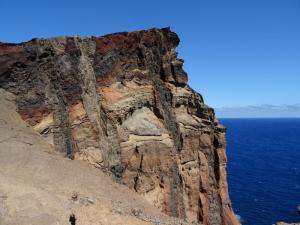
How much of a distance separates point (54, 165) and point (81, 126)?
18.1 ft

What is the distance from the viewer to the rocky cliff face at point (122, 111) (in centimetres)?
3122

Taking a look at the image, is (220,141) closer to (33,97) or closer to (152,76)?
(152,76)

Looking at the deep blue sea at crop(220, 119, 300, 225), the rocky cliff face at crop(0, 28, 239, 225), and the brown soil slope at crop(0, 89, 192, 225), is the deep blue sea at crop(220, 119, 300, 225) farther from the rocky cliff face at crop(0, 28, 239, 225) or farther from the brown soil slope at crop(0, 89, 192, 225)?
the brown soil slope at crop(0, 89, 192, 225)

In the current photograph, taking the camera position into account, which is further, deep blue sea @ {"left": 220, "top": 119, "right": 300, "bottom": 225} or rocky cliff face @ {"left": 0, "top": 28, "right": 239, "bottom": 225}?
deep blue sea @ {"left": 220, "top": 119, "right": 300, "bottom": 225}

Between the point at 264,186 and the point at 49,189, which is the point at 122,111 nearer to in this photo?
the point at 49,189

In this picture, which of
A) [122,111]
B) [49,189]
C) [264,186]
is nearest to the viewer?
[49,189]

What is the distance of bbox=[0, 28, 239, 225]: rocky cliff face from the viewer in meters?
31.2

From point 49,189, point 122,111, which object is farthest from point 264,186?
point 49,189

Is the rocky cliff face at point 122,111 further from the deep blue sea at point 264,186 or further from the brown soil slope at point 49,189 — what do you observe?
the deep blue sea at point 264,186

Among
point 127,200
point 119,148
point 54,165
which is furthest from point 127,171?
point 54,165

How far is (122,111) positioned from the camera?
33.0 m

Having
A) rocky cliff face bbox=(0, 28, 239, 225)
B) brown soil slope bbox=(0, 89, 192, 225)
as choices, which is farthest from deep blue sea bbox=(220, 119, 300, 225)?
brown soil slope bbox=(0, 89, 192, 225)

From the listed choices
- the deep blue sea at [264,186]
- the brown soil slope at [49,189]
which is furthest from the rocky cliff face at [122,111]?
the deep blue sea at [264,186]

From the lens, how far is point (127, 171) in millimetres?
32062
